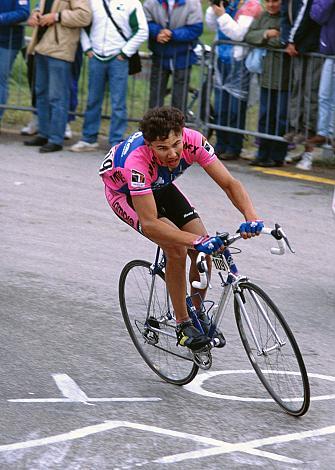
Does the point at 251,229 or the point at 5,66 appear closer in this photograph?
the point at 251,229

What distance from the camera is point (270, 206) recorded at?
11617 mm

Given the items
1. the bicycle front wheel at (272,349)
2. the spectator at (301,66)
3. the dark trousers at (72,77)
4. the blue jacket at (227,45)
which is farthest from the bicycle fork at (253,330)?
the dark trousers at (72,77)

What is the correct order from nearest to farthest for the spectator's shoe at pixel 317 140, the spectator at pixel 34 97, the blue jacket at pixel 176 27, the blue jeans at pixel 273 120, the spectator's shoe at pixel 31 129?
1. the spectator's shoe at pixel 317 140
2. the blue jeans at pixel 273 120
3. the blue jacket at pixel 176 27
4. the spectator at pixel 34 97
5. the spectator's shoe at pixel 31 129

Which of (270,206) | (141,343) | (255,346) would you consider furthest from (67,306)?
(270,206)

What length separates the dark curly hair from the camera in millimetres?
6188

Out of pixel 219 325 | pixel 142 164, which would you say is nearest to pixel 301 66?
pixel 219 325

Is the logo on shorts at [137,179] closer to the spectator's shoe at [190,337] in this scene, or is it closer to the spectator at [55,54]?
the spectator's shoe at [190,337]

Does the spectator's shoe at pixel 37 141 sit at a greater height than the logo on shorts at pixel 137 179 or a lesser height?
lesser

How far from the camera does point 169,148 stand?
6.25 m

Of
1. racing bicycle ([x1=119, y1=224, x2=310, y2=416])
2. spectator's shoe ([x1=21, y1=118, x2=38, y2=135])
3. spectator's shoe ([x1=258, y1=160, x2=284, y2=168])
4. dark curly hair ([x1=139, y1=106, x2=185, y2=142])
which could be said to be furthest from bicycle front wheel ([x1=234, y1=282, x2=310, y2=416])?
spectator's shoe ([x1=21, y1=118, x2=38, y2=135])

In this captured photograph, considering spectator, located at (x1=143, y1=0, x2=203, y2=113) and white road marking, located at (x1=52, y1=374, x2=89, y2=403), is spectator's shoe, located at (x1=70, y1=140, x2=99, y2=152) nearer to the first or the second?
spectator, located at (x1=143, y1=0, x2=203, y2=113)

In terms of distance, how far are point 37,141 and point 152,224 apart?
8.23 meters

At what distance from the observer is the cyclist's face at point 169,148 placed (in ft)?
20.5

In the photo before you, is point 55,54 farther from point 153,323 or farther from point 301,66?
point 153,323
